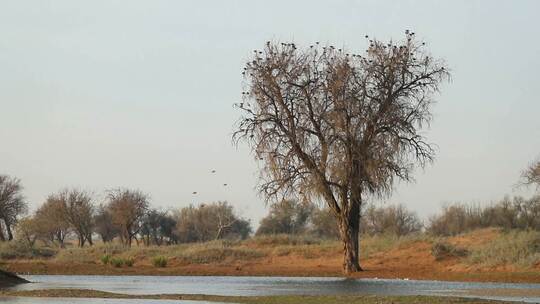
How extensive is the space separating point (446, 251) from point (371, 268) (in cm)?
554

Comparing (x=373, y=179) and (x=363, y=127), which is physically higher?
(x=363, y=127)

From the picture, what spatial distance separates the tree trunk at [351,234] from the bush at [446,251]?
8.17m

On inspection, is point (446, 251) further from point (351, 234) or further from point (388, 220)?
point (388, 220)

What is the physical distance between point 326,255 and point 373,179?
16985 millimetres

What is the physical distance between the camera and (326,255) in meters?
60.3

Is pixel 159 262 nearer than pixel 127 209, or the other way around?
pixel 159 262

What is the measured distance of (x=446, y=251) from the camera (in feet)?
178

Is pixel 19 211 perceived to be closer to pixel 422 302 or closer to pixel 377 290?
pixel 377 290

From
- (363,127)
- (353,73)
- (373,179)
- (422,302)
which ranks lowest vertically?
(422,302)

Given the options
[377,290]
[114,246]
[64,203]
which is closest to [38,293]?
[377,290]

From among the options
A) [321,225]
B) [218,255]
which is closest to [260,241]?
[218,255]

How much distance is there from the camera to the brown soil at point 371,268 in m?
43.1

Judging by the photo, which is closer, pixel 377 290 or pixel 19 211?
pixel 377 290

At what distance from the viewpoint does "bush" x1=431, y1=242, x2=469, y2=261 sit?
5328 cm
